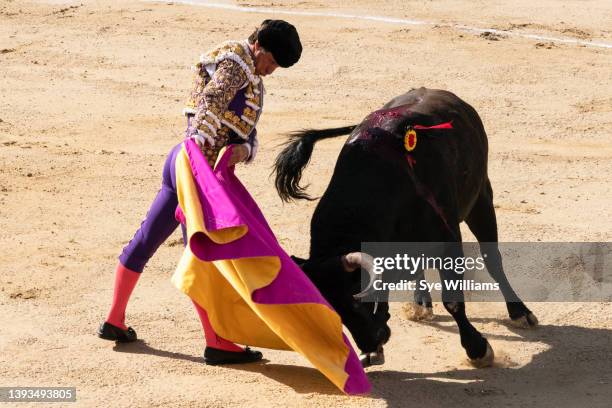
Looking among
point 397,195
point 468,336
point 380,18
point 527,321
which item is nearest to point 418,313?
point 527,321

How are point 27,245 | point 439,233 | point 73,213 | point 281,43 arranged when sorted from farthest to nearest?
point 73,213 < point 27,245 < point 439,233 < point 281,43

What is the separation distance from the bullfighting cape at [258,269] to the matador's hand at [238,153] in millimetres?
26

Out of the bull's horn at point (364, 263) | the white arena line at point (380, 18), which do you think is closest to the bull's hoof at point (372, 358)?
the bull's horn at point (364, 263)

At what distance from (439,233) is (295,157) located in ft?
2.46

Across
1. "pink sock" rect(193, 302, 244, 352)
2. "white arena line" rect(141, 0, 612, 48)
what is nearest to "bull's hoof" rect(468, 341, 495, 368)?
"pink sock" rect(193, 302, 244, 352)

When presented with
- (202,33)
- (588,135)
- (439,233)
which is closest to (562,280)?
(439,233)

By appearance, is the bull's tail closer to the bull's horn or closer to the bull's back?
the bull's back

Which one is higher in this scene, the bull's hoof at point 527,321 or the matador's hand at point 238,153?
the matador's hand at point 238,153

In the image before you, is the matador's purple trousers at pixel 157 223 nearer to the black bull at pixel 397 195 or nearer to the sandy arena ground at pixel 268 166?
the sandy arena ground at pixel 268 166

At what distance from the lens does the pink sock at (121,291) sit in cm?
516

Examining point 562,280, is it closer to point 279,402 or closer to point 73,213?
point 279,402

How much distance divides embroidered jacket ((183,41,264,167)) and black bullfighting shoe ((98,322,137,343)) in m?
0.98

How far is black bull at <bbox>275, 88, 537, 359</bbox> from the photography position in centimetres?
479

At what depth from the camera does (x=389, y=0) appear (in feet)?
38.8
